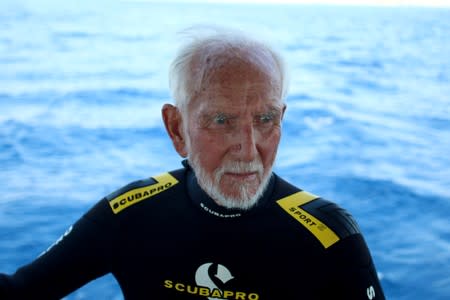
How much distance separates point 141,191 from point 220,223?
9.5 inches

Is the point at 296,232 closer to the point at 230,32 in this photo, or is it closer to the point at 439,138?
the point at 230,32

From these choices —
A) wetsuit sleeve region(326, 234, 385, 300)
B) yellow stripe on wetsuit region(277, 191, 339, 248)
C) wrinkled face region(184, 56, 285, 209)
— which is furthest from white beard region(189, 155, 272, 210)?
wetsuit sleeve region(326, 234, 385, 300)

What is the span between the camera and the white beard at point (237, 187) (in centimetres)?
110

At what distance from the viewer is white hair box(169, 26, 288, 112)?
43.0 inches

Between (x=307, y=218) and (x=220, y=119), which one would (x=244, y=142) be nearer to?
(x=220, y=119)

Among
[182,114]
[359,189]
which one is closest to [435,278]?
[359,189]

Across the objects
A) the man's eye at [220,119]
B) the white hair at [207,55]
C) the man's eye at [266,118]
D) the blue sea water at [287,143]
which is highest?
the blue sea water at [287,143]

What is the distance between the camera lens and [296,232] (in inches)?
47.6

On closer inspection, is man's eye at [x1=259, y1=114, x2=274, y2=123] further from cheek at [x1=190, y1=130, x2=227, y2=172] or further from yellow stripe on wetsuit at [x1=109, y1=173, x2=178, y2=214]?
yellow stripe on wetsuit at [x1=109, y1=173, x2=178, y2=214]

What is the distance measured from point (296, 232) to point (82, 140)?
6.21 m

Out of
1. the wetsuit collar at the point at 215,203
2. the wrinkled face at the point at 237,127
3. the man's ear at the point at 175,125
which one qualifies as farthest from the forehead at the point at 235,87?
the wetsuit collar at the point at 215,203

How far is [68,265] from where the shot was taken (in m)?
1.22

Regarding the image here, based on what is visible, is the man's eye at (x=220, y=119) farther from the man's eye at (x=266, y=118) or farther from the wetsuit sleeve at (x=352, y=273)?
the wetsuit sleeve at (x=352, y=273)

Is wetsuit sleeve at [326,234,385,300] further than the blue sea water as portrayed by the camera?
No
